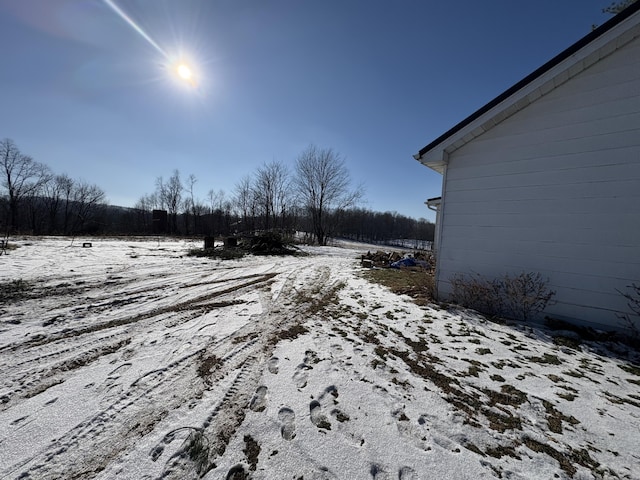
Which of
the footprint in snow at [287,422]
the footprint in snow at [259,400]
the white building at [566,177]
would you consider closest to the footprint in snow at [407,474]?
the footprint in snow at [287,422]

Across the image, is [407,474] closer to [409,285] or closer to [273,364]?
[273,364]

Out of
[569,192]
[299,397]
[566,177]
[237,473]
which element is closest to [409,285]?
[569,192]

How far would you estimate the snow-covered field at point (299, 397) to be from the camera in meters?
1.64

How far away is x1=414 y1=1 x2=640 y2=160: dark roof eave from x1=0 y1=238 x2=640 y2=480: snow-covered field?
12.8 ft

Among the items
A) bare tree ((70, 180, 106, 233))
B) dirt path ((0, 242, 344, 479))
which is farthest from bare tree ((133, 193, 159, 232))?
dirt path ((0, 242, 344, 479))

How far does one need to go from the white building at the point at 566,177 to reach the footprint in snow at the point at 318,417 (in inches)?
175

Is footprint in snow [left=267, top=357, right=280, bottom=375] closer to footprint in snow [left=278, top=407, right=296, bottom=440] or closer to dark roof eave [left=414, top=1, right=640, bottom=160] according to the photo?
footprint in snow [left=278, top=407, right=296, bottom=440]

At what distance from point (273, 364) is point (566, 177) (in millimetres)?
5643

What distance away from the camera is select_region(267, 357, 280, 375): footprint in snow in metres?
2.67

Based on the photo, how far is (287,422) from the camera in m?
1.99

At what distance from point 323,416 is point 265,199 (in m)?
30.2

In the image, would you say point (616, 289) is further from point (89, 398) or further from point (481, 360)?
point (89, 398)

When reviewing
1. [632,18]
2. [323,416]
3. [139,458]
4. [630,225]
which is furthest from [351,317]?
[632,18]

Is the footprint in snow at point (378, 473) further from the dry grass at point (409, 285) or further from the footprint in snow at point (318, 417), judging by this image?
the dry grass at point (409, 285)
